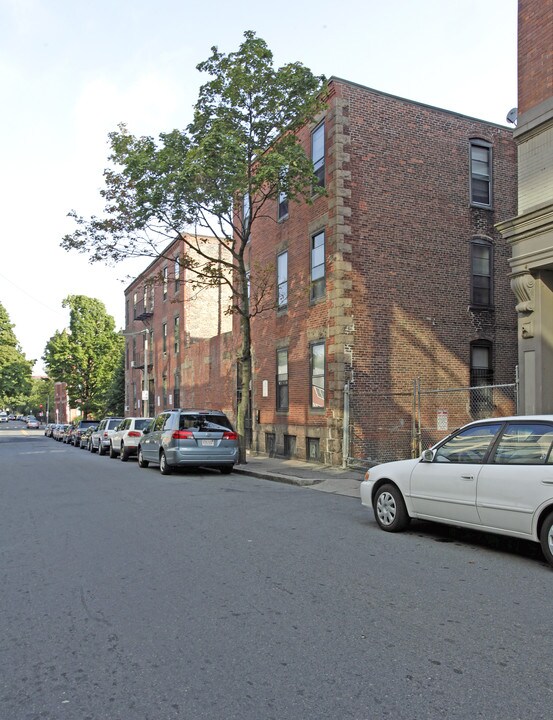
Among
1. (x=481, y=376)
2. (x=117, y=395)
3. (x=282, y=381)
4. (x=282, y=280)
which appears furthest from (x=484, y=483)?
(x=117, y=395)

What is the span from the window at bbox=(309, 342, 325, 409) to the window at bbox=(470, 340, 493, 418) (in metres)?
4.89

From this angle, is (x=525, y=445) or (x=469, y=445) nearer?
(x=525, y=445)

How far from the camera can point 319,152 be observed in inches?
714

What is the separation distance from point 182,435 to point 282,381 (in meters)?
5.50

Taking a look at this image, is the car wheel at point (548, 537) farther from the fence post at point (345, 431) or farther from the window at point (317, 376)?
the window at point (317, 376)

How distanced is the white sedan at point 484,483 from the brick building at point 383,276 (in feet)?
26.5

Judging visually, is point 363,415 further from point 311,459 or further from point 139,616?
point 139,616

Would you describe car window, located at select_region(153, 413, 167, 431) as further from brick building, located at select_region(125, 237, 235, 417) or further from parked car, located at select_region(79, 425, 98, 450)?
parked car, located at select_region(79, 425, 98, 450)

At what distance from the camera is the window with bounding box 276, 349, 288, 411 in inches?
778

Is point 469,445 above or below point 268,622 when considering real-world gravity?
above

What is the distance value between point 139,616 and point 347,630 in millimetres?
1594

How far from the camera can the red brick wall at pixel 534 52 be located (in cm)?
1179

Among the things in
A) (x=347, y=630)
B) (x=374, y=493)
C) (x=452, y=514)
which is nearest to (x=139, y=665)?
(x=347, y=630)

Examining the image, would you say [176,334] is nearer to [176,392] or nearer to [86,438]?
[176,392]
